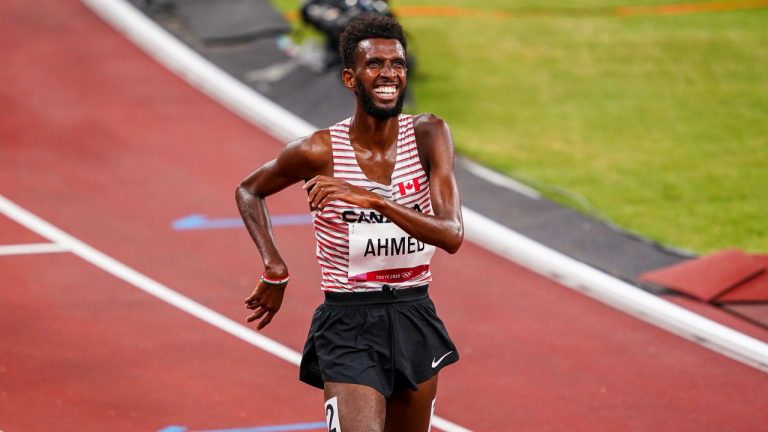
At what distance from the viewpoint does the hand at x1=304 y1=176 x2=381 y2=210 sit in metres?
5.23

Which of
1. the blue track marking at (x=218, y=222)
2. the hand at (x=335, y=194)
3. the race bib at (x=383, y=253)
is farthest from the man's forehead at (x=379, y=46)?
the blue track marking at (x=218, y=222)

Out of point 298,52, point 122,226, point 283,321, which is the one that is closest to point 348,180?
point 283,321

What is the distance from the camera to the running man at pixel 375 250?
5.55 meters

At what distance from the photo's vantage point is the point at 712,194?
1234cm

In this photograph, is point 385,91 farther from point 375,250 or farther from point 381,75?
point 375,250

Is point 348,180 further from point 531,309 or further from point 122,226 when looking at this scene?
point 122,226

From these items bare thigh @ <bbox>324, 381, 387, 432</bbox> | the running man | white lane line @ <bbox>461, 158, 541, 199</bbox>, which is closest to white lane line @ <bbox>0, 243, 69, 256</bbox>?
white lane line @ <bbox>461, 158, 541, 199</bbox>

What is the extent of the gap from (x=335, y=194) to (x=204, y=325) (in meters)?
4.39

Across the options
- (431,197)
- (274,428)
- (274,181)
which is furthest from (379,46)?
(274,428)

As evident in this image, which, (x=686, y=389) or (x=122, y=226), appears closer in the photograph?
(x=686, y=389)

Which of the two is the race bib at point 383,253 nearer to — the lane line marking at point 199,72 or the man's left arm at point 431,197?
the man's left arm at point 431,197

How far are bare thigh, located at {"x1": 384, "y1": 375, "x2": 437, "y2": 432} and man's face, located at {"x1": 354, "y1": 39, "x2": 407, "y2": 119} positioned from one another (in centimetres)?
124

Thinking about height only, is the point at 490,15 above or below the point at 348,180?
below

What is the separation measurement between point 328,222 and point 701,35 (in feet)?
42.5
